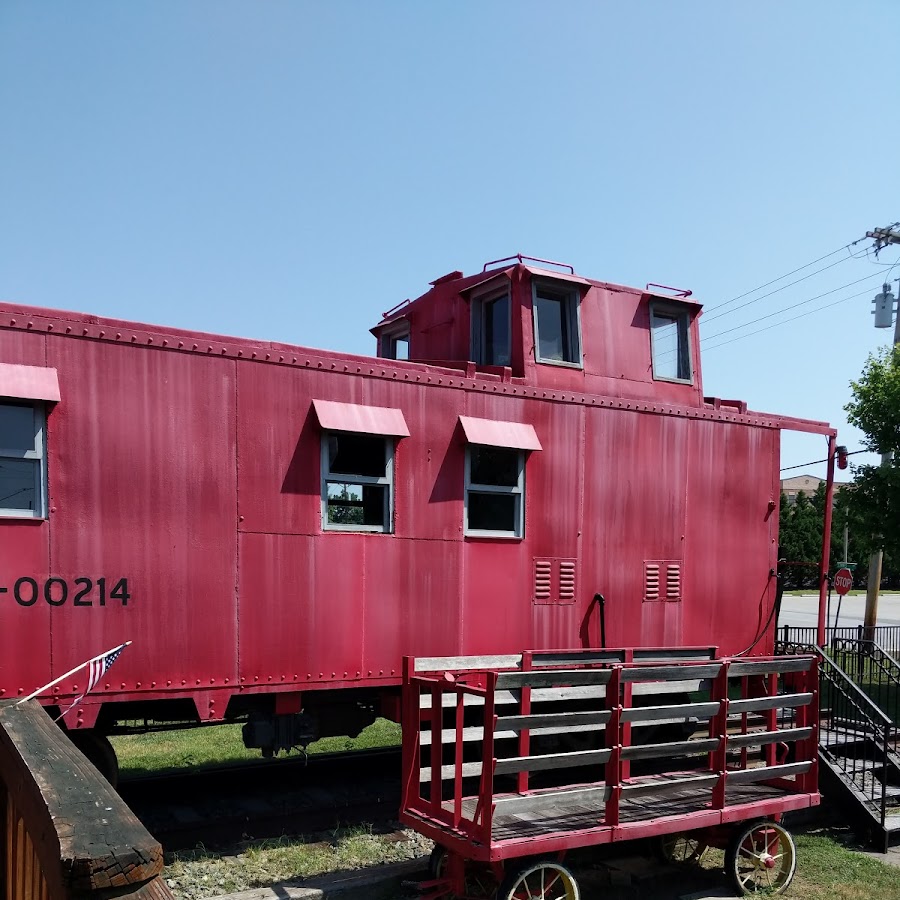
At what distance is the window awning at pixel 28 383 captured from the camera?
227 inches

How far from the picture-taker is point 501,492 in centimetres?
797

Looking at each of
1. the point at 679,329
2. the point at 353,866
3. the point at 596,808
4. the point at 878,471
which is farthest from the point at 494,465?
the point at 878,471

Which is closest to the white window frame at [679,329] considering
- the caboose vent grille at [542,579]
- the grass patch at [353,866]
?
the caboose vent grille at [542,579]

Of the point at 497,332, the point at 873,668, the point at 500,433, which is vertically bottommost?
the point at 873,668

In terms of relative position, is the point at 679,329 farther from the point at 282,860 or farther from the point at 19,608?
the point at 19,608

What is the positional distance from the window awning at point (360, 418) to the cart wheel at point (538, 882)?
3586 millimetres

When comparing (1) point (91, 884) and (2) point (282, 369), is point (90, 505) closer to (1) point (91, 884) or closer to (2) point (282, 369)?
(2) point (282, 369)

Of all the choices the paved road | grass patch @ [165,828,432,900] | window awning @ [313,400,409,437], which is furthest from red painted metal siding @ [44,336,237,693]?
the paved road

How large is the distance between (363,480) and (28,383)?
8.96 feet

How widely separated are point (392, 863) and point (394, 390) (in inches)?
153

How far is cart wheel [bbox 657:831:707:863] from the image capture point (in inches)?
255

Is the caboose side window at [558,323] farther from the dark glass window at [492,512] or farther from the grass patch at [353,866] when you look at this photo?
the grass patch at [353,866]

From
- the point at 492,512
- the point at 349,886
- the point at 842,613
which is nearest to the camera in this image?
the point at 349,886

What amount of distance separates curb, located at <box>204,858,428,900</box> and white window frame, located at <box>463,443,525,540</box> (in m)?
2.86
